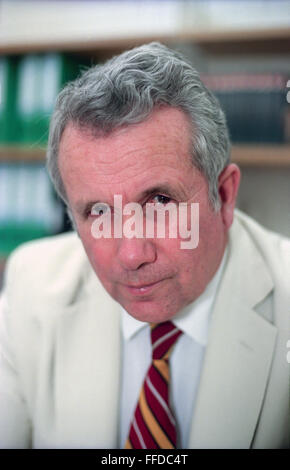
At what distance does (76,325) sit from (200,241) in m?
0.36

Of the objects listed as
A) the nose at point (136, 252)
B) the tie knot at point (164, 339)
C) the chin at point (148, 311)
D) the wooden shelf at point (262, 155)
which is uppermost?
the wooden shelf at point (262, 155)

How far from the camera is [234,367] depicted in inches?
31.8

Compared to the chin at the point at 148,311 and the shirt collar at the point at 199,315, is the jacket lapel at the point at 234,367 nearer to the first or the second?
the shirt collar at the point at 199,315

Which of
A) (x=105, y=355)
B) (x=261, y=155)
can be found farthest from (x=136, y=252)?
(x=261, y=155)

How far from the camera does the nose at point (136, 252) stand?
651 mm

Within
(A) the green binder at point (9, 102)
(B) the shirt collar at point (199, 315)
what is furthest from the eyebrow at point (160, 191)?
→ (A) the green binder at point (9, 102)

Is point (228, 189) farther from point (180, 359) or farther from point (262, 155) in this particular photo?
point (262, 155)

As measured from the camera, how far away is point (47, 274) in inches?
39.8

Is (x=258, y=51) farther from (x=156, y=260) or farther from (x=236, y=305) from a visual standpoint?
(x=156, y=260)

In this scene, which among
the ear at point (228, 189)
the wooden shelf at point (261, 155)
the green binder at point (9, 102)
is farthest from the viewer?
the green binder at point (9, 102)

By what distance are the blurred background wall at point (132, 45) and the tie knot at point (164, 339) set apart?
0.33 meters

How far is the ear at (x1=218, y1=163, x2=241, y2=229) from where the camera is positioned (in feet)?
2.53

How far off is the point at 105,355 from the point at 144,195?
395 millimetres

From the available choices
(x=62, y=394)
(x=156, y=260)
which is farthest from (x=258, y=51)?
(x=62, y=394)
